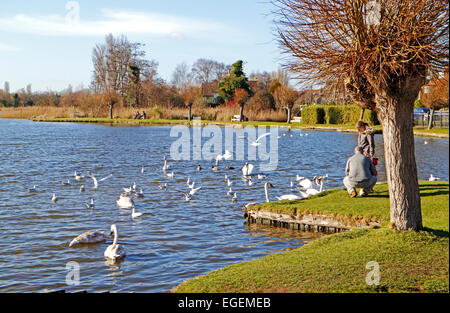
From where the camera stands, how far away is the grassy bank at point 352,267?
627cm

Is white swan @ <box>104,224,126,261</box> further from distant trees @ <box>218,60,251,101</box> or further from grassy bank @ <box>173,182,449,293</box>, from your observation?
distant trees @ <box>218,60,251,101</box>

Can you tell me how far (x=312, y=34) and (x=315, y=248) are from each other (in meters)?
3.54

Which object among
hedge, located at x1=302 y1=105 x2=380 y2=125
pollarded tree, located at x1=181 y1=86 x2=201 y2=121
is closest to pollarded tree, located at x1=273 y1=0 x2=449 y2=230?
hedge, located at x1=302 y1=105 x2=380 y2=125

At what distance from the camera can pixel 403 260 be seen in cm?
696

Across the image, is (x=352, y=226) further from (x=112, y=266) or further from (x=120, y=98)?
(x=120, y=98)

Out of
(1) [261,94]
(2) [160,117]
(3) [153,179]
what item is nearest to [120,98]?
(2) [160,117]

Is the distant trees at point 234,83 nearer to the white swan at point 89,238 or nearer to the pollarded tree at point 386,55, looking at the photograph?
the white swan at point 89,238

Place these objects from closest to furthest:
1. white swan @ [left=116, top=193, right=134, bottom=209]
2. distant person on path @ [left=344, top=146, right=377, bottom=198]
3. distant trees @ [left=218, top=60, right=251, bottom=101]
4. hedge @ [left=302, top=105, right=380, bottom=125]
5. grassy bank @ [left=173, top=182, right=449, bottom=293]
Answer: grassy bank @ [left=173, top=182, right=449, bottom=293], distant person on path @ [left=344, top=146, right=377, bottom=198], white swan @ [left=116, top=193, right=134, bottom=209], hedge @ [left=302, top=105, right=380, bottom=125], distant trees @ [left=218, top=60, right=251, bottom=101]

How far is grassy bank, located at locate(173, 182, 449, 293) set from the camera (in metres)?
6.27

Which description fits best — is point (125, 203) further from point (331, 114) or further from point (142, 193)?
point (331, 114)

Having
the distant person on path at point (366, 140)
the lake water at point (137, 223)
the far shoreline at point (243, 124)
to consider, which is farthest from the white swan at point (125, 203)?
the far shoreline at point (243, 124)

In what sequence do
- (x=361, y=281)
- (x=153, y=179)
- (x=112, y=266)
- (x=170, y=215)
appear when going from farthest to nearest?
(x=153, y=179)
(x=170, y=215)
(x=112, y=266)
(x=361, y=281)

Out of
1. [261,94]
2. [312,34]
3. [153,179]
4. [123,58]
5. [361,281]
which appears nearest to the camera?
[361,281]

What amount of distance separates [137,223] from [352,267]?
7.28 m
